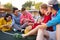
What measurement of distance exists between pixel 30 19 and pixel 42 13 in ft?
4.07

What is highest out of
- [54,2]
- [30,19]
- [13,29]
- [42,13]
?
[54,2]

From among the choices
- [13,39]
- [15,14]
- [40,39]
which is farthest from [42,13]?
[15,14]

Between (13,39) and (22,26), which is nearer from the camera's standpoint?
(13,39)

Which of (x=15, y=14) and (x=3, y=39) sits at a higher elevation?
(x=15, y=14)

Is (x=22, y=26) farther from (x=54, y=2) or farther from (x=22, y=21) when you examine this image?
(x=54, y=2)

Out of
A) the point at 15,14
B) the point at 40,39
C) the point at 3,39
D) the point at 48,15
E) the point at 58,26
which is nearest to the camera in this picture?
the point at 58,26

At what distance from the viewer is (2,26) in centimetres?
356

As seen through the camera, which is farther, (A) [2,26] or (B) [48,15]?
(A) [2,26]

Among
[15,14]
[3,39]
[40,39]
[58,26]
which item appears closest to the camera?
[58,26]

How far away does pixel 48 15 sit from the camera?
2342 mm

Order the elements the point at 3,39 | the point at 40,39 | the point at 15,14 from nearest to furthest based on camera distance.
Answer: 1. the point at 40,39
2. the point at 3,39
3. the point at 15,14

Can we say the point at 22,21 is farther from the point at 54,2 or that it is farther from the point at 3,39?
the point at 54,2

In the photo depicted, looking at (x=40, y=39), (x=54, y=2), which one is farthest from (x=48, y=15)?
(x=40, y=39)

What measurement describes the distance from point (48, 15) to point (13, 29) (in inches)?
59.2
